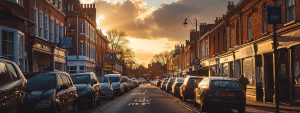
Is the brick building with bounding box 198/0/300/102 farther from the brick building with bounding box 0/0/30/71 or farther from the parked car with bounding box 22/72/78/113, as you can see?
the brick building with bounding box 0/0/30/71

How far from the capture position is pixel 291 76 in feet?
83.1

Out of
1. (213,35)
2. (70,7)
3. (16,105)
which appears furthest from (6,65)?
(70,7)

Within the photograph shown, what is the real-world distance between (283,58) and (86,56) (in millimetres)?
42922

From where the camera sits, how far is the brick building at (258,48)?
82.6 feet

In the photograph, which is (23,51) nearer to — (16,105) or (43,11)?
(43,11)

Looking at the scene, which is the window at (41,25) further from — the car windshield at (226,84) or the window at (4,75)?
the window at (4,75)

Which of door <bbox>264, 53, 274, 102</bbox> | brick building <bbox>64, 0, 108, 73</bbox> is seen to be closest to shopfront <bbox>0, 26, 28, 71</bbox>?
door <bbox>264, 53, 274, 102</bbox>

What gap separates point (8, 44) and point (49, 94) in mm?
15851

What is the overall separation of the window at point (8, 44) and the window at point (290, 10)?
15.8 metres

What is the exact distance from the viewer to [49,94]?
45.2 ft

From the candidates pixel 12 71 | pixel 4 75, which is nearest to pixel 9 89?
pixel 4 75

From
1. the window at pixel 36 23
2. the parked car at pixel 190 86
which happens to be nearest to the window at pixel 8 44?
the window at pixel 36 23

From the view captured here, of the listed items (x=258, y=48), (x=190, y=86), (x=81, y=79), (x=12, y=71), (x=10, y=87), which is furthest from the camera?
(x=258, y=48)

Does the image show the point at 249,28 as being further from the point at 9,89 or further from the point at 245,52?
the point at 9,89
